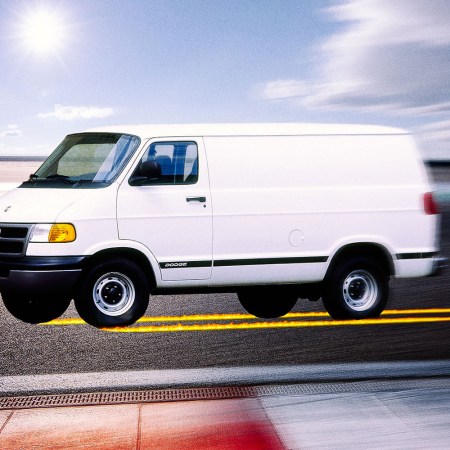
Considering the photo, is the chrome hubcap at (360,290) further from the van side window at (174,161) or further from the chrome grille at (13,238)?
the chrome grille at (13,238)

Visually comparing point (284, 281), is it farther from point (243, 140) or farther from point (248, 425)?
point (248, 425)

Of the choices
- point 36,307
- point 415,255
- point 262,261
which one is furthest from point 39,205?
point 415,255

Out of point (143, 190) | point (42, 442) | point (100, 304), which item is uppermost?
point (143, 190)

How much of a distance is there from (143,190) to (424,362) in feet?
20.9

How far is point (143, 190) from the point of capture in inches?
220

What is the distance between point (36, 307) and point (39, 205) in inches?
54.4

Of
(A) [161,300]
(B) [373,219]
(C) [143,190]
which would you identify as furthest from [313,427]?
(A) [161,300]

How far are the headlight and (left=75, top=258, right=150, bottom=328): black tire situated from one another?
20.2 inches

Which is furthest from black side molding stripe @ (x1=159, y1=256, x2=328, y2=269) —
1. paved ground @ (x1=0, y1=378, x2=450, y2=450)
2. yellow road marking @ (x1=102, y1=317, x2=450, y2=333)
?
yellow road marking @ (x1=102, y1=317, x2=450, y2=333)

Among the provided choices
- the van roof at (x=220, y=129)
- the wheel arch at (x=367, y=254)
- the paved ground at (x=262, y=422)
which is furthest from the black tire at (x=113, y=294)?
the paved ground at (x=262, y=422)

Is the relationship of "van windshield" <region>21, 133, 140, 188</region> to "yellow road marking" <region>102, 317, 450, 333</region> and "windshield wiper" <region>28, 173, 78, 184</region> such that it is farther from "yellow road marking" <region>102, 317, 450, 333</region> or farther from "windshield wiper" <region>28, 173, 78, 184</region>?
"yellow road marking" <region>102, 317, 450, 333</region>

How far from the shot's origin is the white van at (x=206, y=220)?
5.42 meters

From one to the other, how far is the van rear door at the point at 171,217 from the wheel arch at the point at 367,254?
42.8 inches

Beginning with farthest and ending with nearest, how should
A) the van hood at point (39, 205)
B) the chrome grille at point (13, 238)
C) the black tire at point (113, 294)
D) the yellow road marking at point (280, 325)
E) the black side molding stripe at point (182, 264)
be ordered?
the yellow road marking at point (280, 325) < the black tire at point (113, 294) < the black side molding stripe at point (182, 264) < the chrome grille at point (13, 238) < the van hood at point (39, 205)
